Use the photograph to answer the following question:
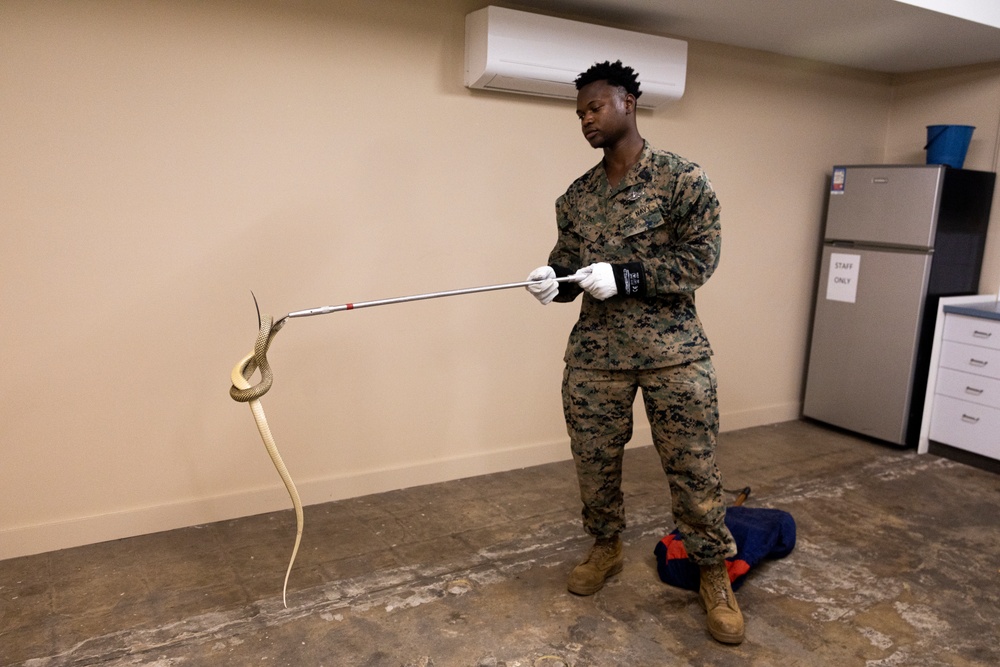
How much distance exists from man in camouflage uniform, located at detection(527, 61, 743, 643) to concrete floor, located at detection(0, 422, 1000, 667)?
31cm

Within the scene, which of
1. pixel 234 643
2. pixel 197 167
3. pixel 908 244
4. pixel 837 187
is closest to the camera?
pixel 234 643

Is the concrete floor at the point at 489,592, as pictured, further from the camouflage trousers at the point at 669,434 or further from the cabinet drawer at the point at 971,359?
the cabinet drawer at the point at 971,359

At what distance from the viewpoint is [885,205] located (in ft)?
12.9

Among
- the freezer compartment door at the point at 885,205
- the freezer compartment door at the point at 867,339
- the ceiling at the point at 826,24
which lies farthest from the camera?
the freezer compartment door at the point at 867,339

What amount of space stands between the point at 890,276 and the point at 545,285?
8.35 feet

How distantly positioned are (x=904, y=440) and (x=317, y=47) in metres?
3.41

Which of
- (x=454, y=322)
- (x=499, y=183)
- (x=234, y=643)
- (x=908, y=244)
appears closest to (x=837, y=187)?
(x=908, y=244)

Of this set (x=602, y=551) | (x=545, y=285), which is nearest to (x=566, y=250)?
(x=545, y=285)

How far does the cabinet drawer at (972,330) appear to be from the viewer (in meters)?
3.63

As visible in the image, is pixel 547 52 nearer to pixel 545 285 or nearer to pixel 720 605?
pixel 545 285

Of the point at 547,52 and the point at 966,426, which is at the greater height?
the point at 547,52

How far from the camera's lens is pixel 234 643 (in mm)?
2158

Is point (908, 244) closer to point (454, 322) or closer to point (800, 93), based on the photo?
point (800, 93)

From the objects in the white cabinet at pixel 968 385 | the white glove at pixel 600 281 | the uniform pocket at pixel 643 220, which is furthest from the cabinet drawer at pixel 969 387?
the white glove at pixel 600 281
